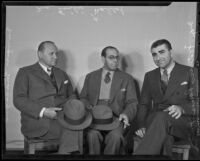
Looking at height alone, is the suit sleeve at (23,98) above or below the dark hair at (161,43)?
below

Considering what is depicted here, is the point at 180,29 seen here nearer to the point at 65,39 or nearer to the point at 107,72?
the point at 107,72

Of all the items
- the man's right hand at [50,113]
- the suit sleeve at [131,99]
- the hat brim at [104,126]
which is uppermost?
the suit sleeve at [131,99]

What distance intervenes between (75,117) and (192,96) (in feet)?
3.42

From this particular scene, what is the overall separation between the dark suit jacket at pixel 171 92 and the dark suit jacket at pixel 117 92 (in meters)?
0.09

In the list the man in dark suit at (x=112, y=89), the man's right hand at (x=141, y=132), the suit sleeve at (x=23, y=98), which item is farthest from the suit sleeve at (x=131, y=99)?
the suit sleeve at (x=23, y=98)

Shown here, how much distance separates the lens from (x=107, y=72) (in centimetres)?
299

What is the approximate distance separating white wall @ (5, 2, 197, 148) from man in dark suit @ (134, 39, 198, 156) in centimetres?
7

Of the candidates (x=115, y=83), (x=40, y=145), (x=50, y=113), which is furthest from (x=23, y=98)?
(x=115, y=83)

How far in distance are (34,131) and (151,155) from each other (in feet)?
3.36

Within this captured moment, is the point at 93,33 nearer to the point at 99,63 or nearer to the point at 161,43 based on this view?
the point at 99,63

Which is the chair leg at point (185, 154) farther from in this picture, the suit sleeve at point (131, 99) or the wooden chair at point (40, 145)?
the wooden chair at point (40, 145)

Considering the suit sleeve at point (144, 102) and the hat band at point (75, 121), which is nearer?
the hat band at point (75, 121)

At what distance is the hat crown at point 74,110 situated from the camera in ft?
9.24

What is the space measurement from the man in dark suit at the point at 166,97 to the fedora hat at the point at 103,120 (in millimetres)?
227
